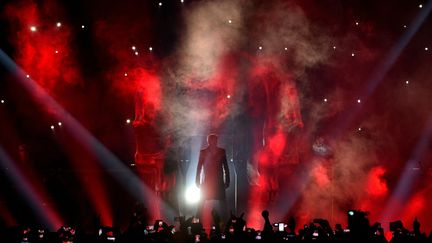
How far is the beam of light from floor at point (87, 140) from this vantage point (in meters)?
15.8

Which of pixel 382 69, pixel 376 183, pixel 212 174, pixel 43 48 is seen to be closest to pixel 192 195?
pixel 212 174

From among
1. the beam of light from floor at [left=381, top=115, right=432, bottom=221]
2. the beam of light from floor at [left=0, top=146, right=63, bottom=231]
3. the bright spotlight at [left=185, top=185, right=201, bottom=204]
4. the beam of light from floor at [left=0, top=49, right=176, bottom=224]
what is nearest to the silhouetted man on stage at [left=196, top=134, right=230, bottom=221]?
the bright spotlight at [left=185, top=185, right=201, bottom=204]

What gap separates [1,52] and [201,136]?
22.8 ft

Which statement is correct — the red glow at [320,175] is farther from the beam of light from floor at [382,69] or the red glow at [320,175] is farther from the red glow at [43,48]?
the red glow at [43,48]

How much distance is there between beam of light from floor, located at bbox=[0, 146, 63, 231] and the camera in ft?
50.4

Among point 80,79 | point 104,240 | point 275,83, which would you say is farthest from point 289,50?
point 104,240

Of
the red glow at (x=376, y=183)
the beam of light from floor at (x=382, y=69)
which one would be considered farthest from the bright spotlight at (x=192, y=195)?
the red glow at (x=376, y=183)

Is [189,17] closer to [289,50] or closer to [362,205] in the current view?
[289,50]

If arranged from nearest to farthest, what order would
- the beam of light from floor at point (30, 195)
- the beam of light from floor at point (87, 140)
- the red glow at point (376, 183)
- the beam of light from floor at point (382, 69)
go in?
the beam of light from floor at point (30, 195)
the beam of light from floor at point (87, 140)
the beam of light from floor at point (382, 69)
the red glow at point (376, 183)

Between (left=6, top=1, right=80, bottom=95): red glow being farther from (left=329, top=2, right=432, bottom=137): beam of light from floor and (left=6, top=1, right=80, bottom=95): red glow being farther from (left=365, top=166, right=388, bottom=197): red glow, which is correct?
(left=365, top=166, right=388, bottom=197): red glow

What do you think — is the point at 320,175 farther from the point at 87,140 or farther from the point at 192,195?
the point at 87,140

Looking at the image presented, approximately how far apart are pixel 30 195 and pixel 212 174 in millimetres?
6309

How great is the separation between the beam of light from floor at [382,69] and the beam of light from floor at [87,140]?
6731 millimetres

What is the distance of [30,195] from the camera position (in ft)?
52.1
